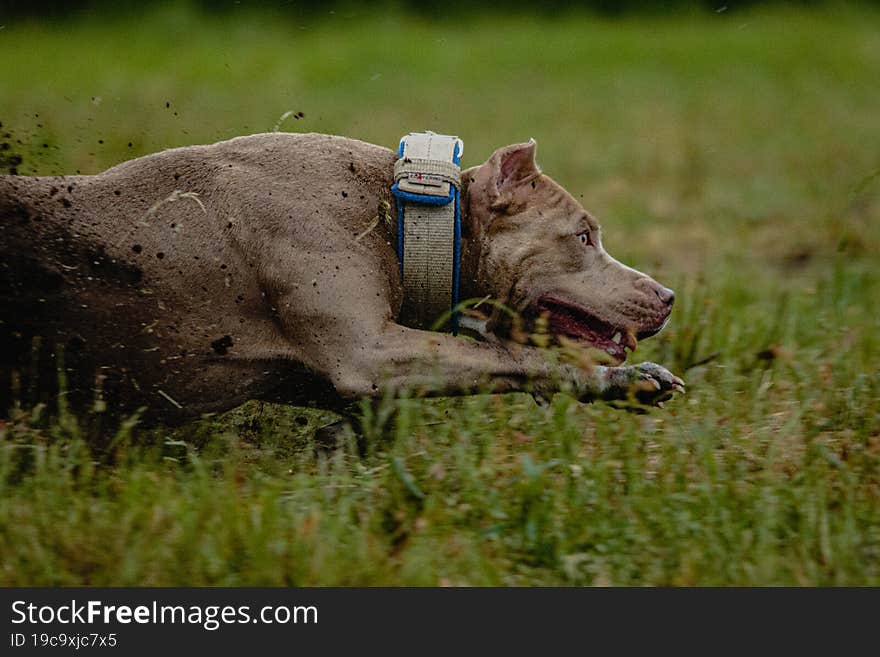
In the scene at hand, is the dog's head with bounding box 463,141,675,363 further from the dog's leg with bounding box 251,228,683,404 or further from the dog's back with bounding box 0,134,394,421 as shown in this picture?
the dog's back with bounding box 0,134,394,421

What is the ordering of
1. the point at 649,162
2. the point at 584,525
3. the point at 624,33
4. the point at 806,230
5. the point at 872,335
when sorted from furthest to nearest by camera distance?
the point at 624,33 < the point at 649,162 < the point at 806,230 < the point at 872,335 < the point at 584,525

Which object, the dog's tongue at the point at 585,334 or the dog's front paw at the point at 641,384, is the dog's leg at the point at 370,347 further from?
the dog's tongue at the point at 585,334

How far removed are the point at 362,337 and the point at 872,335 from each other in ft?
9.04

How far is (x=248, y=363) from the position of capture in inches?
167

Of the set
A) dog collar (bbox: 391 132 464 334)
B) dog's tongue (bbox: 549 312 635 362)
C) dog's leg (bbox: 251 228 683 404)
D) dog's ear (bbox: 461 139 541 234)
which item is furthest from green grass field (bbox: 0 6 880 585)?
dog's ear (bbox: 461 139 541 234)

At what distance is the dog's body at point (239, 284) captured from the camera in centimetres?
409

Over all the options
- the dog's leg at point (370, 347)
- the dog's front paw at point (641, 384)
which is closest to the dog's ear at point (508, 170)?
the dog's leg at point (370, 347)

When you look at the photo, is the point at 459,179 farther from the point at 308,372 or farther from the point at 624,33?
the point at 624,33

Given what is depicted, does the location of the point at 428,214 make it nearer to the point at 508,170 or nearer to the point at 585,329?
the point at 508,170

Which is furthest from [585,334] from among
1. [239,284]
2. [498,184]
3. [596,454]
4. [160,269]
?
[160,269]

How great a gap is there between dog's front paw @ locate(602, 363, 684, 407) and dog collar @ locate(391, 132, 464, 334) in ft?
2.10

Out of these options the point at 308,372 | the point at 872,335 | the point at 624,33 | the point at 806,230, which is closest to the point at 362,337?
the point at 308,372

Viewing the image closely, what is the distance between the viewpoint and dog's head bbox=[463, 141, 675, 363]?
176 inches

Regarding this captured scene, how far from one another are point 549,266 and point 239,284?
3.85 ft
